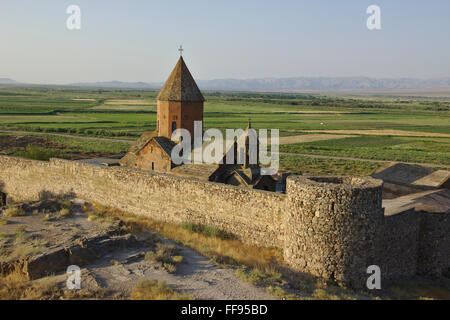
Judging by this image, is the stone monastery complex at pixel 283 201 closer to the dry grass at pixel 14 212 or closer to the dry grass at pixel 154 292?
the dry grass at pixel 14 212

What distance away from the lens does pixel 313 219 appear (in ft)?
29.1

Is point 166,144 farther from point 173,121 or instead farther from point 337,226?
point 337,226

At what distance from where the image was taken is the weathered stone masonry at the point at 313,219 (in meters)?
8.67

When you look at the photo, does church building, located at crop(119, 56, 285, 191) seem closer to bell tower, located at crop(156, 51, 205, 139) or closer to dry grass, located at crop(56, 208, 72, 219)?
bell tower, located at crop(156, 51, 205, 139)

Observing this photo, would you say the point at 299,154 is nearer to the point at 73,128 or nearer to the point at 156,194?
the point at 156,194

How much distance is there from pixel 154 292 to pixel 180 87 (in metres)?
13.5

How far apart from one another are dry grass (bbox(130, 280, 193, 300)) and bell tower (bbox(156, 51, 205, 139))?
40.9 feet

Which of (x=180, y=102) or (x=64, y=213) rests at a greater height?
(x=180, y=102)

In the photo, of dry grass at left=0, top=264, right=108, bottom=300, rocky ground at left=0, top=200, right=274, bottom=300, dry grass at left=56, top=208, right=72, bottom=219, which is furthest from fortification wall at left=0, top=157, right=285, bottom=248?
dry grass at left=0, top=264, right=108, bottom=300

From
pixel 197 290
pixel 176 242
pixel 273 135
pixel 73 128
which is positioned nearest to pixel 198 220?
pixel 176 242

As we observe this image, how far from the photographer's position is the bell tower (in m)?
19.1

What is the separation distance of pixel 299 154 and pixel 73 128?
3586 cm

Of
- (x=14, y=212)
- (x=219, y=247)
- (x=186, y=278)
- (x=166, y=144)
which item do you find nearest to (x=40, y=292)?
(x=186, y=278)

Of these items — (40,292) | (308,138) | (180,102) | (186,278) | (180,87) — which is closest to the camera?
(40,292)
